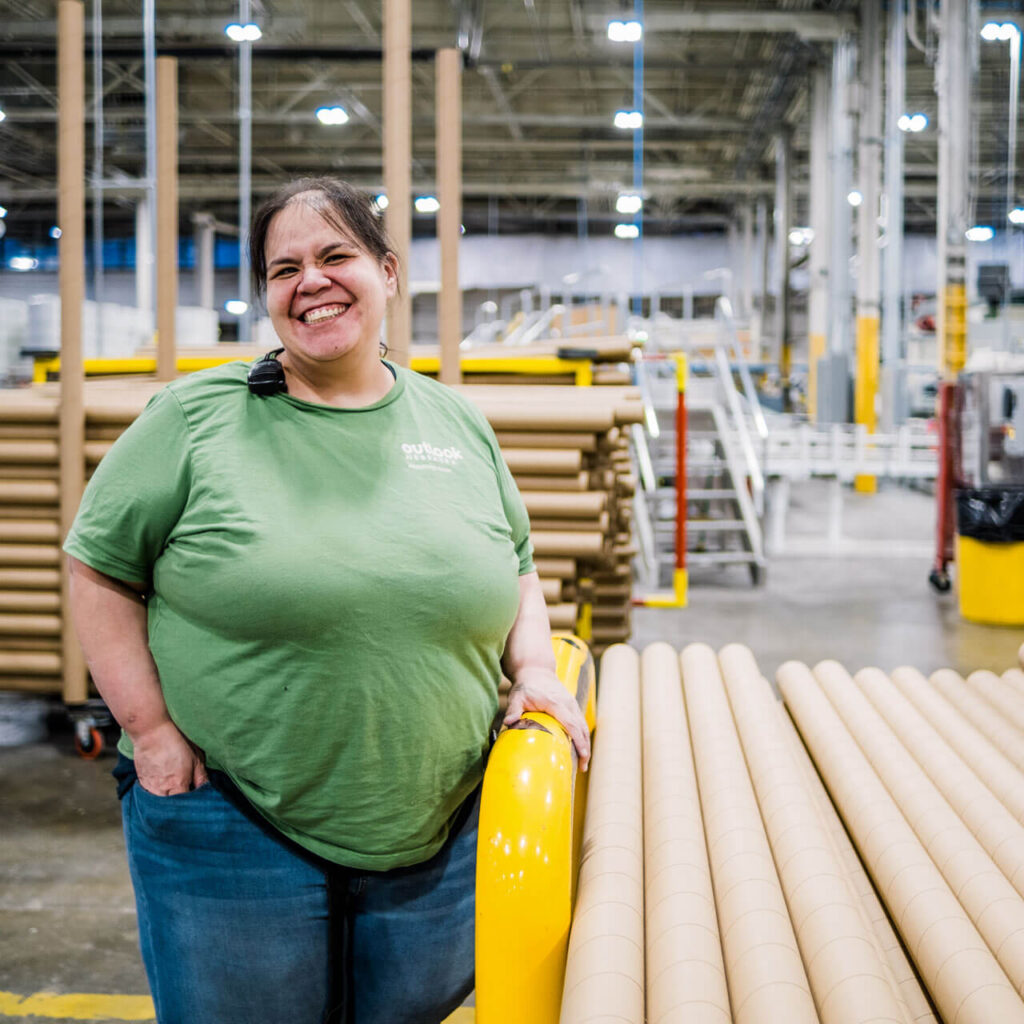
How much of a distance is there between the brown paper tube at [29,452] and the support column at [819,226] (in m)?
15.9

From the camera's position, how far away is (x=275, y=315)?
1.60 meters

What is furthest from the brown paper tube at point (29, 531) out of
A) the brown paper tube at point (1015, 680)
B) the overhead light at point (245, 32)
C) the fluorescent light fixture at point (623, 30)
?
the fluorescent light fixture at point (623, 30)

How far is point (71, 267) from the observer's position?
4.53m

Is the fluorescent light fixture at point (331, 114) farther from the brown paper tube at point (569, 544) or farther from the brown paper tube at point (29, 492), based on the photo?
Answer: the brown paper tube at point (569, 544)

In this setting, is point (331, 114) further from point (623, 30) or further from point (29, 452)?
point (29, 452)

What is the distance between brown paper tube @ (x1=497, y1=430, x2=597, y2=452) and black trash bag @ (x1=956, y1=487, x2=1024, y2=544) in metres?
4.62

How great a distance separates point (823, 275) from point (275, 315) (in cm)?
1940

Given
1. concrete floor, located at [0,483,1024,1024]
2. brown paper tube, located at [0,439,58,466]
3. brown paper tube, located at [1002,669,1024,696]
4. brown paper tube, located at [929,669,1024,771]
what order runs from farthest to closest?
1. brown paper tube, located at [0,439,58,466]
2. brown paper tube, located at [1002,669,1024,696]
3. concrete floor, located at [0,483,1024,1024]
4. brown paper tube, located at [929,669,1024,771]

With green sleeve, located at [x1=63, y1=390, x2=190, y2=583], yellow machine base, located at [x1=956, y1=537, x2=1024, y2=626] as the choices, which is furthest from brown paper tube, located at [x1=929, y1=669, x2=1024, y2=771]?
yellow machine base, located at [x1=956, y1=537, x2=1024, y2=626]

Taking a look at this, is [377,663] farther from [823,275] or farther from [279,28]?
[823,275]

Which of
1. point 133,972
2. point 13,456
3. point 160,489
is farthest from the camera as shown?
point 13,456

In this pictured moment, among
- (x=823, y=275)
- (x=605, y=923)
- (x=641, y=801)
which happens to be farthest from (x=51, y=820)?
(x=823, y=275)

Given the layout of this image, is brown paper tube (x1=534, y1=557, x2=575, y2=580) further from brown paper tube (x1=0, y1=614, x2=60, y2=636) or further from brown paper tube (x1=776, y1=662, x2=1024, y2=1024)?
brown paper tube (x1=0, y1=614, x2=60, y2=636)

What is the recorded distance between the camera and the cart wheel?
4949 millimetres
